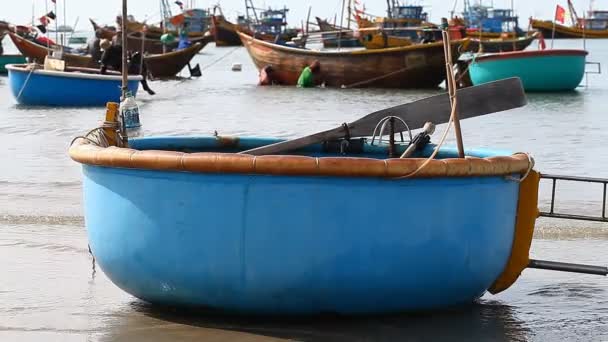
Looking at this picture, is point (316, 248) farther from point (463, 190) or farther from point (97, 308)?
point (97, 308)

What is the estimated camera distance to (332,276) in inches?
195

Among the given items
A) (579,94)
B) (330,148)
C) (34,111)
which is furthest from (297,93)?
(330,148)

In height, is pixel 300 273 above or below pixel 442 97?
below

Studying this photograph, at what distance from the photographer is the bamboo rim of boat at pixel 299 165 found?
4.73m

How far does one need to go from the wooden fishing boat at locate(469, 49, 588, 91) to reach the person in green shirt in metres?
5.48

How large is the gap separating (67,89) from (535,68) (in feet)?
43.7

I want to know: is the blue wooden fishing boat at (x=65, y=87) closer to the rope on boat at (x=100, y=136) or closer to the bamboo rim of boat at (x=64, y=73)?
the bamboo rim of boat at (x=64, y=73)

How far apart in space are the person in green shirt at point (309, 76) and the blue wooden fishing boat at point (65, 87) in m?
11.5

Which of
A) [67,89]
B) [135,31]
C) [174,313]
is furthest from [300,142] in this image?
[135,31]

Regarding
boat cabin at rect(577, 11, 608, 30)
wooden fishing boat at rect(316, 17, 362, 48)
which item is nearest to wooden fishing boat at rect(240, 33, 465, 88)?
wooden fishing boat at rect(316, 17, 362, 48)

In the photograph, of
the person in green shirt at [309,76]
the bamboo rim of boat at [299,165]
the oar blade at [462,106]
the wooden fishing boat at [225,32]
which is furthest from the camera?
the wooden fishing boat at [225,32]

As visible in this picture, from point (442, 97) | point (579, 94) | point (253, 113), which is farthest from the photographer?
point (579, 94)

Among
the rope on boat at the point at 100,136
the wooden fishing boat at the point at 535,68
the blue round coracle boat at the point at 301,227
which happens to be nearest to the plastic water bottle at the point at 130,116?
the rope on boat at the point at 100,136

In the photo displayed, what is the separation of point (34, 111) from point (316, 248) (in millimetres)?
17753
